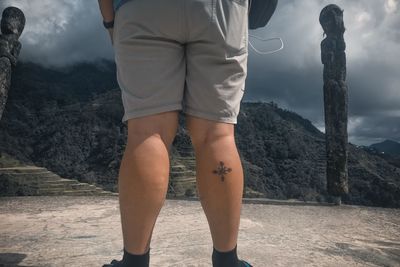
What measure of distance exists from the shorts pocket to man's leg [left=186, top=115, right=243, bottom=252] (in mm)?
267

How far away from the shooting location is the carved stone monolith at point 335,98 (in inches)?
211

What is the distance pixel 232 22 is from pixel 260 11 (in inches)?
12.6

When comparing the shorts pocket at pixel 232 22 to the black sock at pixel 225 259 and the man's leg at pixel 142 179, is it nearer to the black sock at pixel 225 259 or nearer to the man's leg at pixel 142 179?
the man's leg at pixel 142 179

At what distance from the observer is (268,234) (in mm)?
2375

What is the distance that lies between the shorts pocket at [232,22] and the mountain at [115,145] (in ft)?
156

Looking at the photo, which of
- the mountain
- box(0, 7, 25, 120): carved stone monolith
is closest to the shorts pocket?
box(0, 7, 25, 120): carved stone monolith

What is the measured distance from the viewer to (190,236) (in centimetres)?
220

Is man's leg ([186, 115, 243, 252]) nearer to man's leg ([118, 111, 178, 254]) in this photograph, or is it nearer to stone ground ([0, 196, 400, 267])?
man's leg ([118, 111, 178, 254])

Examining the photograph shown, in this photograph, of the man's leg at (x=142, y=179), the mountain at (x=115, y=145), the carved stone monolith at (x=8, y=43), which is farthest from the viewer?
the mountain at (x=115, y=145)

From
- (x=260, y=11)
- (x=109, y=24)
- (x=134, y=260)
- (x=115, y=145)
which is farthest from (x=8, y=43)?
(x=115, y=145)

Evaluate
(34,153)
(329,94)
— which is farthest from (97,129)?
(329,94)

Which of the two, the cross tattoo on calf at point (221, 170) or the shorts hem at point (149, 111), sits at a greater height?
the shorts hem at point (149, 111)

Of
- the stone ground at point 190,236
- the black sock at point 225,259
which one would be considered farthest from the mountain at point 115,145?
the black sock at point 225,259

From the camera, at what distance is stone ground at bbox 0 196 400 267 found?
176cm
